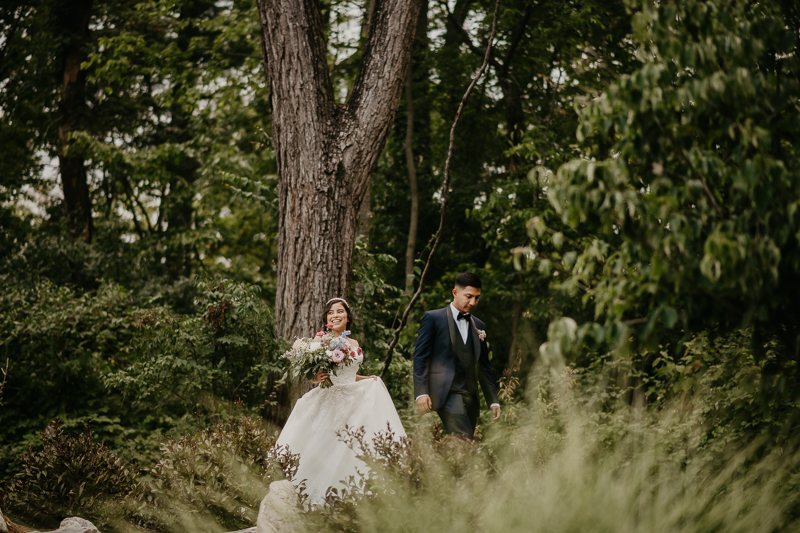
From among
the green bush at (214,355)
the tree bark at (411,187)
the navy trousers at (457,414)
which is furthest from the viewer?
the tree bark at (411,187)

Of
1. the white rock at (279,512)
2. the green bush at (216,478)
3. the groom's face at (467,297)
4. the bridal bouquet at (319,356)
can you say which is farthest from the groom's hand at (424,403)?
the white rock at (279,512)

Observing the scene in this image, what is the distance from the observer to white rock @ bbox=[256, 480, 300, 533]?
3477 millimetres

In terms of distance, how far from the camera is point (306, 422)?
4.98 meters

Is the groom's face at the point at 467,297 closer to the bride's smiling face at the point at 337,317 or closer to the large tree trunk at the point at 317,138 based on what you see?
the bride's smiling face at the point at 337,317

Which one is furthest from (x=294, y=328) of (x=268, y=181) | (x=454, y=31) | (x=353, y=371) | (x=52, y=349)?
(x=454, y=31)

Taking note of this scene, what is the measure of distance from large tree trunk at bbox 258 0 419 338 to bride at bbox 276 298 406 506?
0.89 meters

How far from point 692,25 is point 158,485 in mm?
4303

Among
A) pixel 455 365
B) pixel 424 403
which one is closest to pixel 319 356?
pixel 424 403

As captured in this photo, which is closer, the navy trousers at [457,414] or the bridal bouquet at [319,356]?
the bridal bouquet at [319,356]

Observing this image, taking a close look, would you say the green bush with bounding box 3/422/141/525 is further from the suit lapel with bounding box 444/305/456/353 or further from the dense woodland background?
the suit lapel with bounding box 444/305/456/353

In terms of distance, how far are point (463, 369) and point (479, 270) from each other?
5440 mm

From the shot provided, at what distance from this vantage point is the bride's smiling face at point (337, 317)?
17.7ft

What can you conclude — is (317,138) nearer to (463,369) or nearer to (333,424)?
(463,369)

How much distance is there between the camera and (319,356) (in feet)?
16.3
